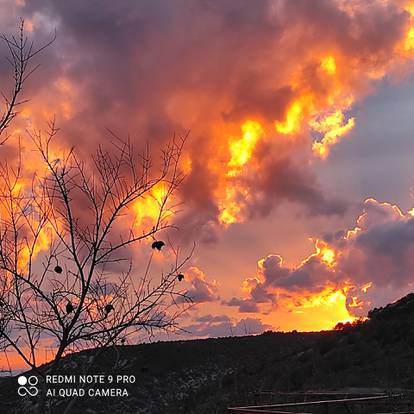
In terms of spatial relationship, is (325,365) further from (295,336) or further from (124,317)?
(295,336)

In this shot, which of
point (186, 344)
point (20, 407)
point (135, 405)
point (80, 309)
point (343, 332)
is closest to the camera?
point (80, 309)

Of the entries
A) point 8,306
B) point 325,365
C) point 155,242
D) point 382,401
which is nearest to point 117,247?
point 155,242

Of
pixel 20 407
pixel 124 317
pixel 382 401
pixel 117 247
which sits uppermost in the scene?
pixel 117 247

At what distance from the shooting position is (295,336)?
7419cm

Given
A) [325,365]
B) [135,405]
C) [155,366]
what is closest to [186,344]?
[155,366]

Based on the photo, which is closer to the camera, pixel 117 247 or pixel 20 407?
pixel 117 247

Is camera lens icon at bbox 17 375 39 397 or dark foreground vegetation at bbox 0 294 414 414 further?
dark foreground vegetation at bbox 0 294 414 414

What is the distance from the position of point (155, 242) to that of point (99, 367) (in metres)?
1.70

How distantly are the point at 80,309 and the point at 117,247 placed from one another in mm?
826

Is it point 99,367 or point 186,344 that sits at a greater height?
point 186,344

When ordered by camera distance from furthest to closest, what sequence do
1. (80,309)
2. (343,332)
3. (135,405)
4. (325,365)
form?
(135,405) → (343,332) → (325,365) → (80,309)

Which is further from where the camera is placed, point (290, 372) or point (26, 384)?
point (290, 372)

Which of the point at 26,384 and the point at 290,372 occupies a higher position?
the point at 26,384

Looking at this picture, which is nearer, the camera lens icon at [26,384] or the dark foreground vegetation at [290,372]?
the camera lens icon at [26,384]
